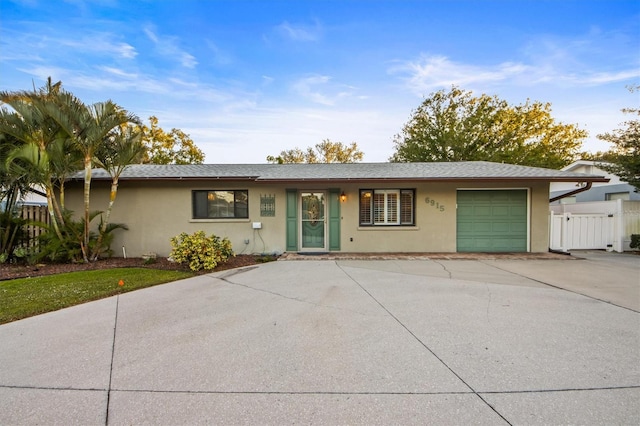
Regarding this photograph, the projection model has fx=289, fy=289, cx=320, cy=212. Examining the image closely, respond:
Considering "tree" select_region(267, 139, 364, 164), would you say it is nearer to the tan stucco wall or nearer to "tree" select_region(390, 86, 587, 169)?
"tree" select_region(390, 86, 587, 169)

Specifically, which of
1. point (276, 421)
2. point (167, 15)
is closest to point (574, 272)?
point (276, 421)

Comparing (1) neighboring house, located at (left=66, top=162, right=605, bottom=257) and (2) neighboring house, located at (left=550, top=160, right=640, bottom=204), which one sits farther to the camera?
(2) neighboring house, located at (left=550, top=160, right=640, bottom=204)

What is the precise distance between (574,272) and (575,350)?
16.8 feet

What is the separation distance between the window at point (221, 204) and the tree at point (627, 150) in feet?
43.6

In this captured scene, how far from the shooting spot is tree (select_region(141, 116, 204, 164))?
874 inches

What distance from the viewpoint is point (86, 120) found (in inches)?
289

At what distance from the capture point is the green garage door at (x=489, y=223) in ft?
32.2

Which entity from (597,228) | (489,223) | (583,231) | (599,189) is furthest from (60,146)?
(599,189)

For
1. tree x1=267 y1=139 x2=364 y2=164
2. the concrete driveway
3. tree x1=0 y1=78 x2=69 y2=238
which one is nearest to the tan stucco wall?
tree x1=0 y1=78 x2=69 y2=238

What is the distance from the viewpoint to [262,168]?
1105 cm

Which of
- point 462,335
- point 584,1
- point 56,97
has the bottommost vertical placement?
point 462,335

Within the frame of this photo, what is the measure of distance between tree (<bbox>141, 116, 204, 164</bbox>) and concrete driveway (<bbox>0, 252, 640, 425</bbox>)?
2007 cm

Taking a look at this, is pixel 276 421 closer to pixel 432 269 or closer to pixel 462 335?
pixel 462 335

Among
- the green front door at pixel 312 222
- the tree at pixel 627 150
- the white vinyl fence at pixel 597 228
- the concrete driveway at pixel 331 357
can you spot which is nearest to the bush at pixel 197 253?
the concrete driveway at pixel 331 357
